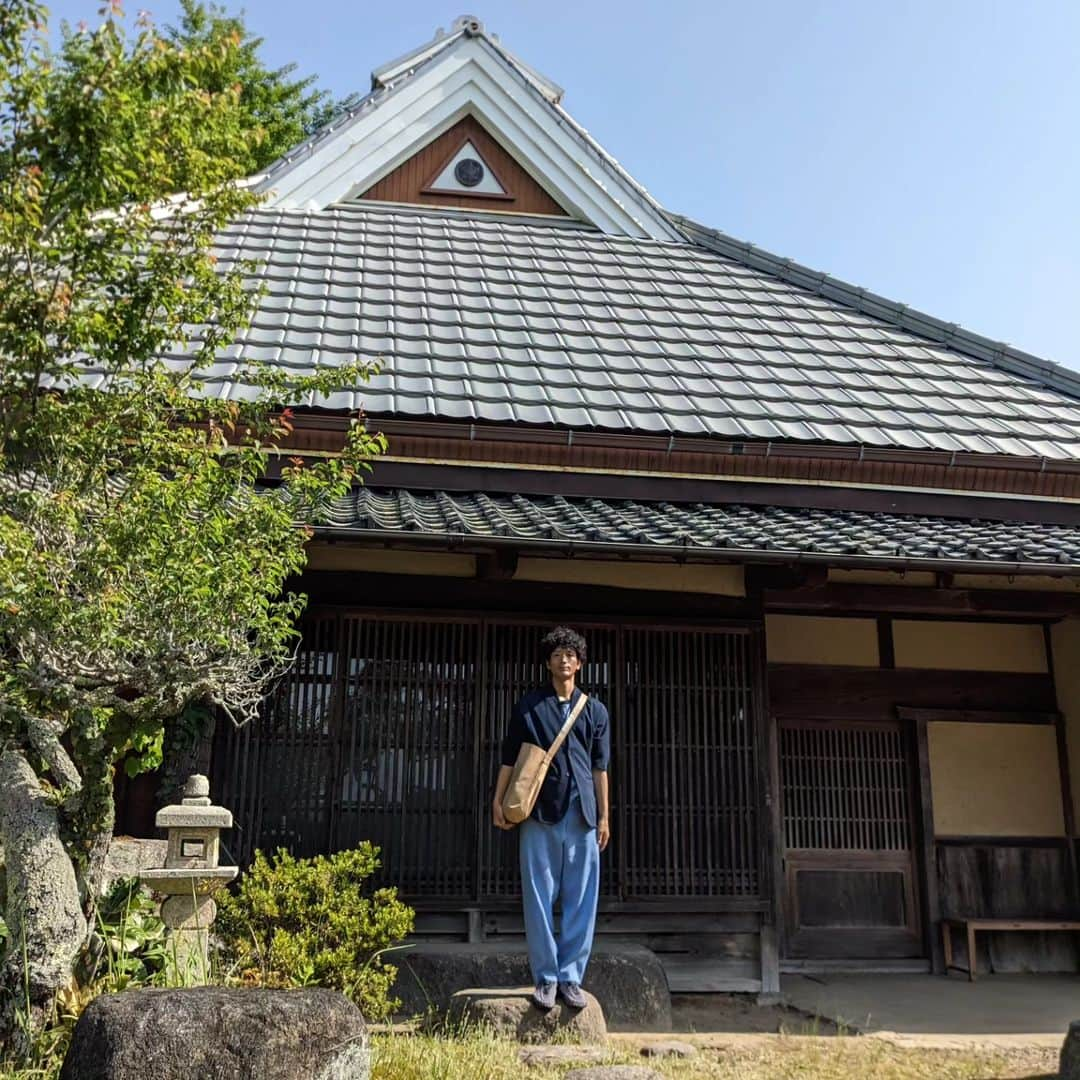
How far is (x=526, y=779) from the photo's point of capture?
4.70 meters

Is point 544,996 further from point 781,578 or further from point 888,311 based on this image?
point 888,311

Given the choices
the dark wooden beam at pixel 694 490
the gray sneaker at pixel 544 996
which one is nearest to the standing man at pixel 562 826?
the gray sneaker at pixel 544 996

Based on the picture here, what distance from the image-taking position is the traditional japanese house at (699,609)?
589 centimetres

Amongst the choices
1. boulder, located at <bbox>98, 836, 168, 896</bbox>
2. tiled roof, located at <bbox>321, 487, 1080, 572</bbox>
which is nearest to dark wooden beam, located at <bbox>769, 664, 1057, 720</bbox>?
tiled roof, located at <bbox>321, 487, 1080, 572</bbox>

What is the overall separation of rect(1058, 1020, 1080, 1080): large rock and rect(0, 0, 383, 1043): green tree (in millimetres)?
3403

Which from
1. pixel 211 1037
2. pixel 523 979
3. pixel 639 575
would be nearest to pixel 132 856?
pixel 523 979

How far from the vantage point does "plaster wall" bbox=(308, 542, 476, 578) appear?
6.11 meters

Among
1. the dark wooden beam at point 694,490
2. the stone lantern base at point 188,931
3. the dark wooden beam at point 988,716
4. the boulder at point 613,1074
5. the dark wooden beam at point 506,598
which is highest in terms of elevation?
the dark wooden beam at point 694,490

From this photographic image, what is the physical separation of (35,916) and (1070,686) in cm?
644

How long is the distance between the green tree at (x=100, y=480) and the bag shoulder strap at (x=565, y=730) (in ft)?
4.73

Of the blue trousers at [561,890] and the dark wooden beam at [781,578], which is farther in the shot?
the dark wooden beam at [781,578]

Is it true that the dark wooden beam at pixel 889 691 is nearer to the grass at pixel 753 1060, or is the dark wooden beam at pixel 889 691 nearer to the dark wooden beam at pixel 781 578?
the dark wooden beam at pixel 781 578

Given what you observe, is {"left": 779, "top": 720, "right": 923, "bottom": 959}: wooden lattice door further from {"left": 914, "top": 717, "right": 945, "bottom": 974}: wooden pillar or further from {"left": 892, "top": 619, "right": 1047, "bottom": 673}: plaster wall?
{"left": 892, "top": 619, "right": 1047, "bottom": 673}: plaster wall

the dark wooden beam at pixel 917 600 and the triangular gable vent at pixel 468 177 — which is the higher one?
the triangular gable vent at pixel 468 177
